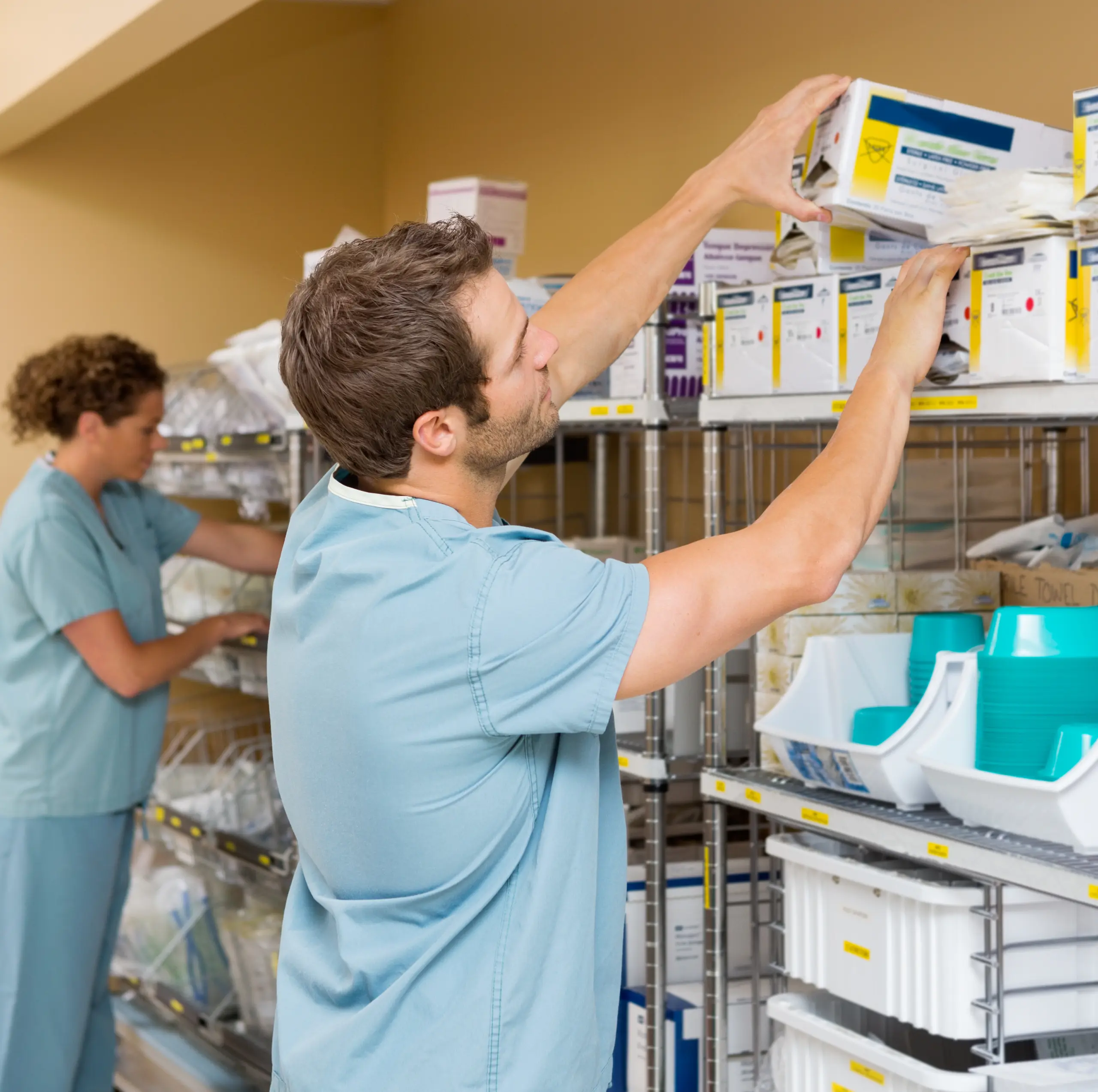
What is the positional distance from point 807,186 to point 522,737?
3.14 feet

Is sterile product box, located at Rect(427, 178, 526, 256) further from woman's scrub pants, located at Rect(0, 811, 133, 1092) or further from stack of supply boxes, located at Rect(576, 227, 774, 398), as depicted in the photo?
woman's scrub pants, located at Rect(0, 811, 133, 1092)

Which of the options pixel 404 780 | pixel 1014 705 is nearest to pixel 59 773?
pixel 404 780

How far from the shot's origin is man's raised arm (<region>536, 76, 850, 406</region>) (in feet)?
6.47

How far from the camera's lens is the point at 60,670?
131 inches

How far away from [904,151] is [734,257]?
918mm

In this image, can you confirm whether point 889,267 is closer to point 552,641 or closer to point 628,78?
point 552,641

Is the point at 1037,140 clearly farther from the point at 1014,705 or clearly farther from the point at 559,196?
the point at 559,196

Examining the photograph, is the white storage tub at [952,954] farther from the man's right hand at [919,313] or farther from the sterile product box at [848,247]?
the sterile product box at [848,247]

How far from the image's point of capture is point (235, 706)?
511cm

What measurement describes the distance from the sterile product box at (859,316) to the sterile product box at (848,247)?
0.03 m

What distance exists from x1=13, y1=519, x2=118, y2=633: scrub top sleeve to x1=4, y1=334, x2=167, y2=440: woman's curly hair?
0.31 meters

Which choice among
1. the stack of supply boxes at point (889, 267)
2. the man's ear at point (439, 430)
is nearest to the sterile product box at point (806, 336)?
the stack of supply boxes at point (889, 267)

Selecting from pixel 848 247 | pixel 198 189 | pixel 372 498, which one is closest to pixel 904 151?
pixel 848 247

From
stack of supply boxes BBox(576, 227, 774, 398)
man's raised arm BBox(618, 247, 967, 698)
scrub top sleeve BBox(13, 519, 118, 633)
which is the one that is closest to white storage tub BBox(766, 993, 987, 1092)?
man's raised arm BBox(618, 247, 967, 698)
